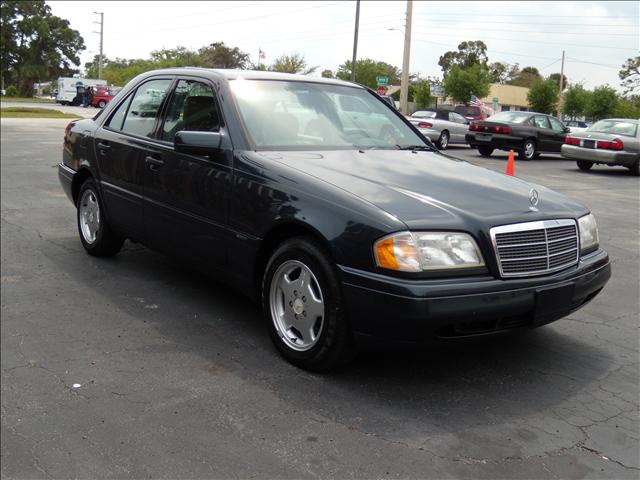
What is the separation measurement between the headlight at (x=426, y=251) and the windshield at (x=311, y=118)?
1.30m

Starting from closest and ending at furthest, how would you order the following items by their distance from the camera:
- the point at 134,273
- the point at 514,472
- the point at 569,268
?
the point at 514,472 < the point at 569,268 < the point at 134,273

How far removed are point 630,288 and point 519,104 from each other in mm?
76101

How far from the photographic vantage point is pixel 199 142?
428cm

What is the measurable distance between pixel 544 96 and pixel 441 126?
94.9 ft

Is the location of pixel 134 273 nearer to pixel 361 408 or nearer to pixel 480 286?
pixel 361 408

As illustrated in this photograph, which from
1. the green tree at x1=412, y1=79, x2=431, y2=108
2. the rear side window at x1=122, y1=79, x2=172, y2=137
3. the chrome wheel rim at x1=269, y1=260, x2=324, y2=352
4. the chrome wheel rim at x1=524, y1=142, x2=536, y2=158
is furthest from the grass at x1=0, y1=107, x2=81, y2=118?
the chrome wheel rim at x1=269, y1=260, x2=324, y2=352

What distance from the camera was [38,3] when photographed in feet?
259

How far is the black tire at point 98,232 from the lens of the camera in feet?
19.2

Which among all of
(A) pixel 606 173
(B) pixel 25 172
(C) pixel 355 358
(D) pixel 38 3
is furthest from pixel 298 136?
(D) pixel 38 3

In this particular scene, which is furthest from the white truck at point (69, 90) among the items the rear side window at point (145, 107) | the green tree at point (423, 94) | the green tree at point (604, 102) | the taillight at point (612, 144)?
the rear side window at point (145, 107)

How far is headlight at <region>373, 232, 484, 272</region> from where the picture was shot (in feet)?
10.9

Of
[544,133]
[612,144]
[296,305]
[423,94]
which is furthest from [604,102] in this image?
[423,94]

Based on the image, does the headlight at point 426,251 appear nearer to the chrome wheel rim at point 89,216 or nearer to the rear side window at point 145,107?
the rear side window at point 145,107

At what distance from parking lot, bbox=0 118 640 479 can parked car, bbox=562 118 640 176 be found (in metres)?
13.0
